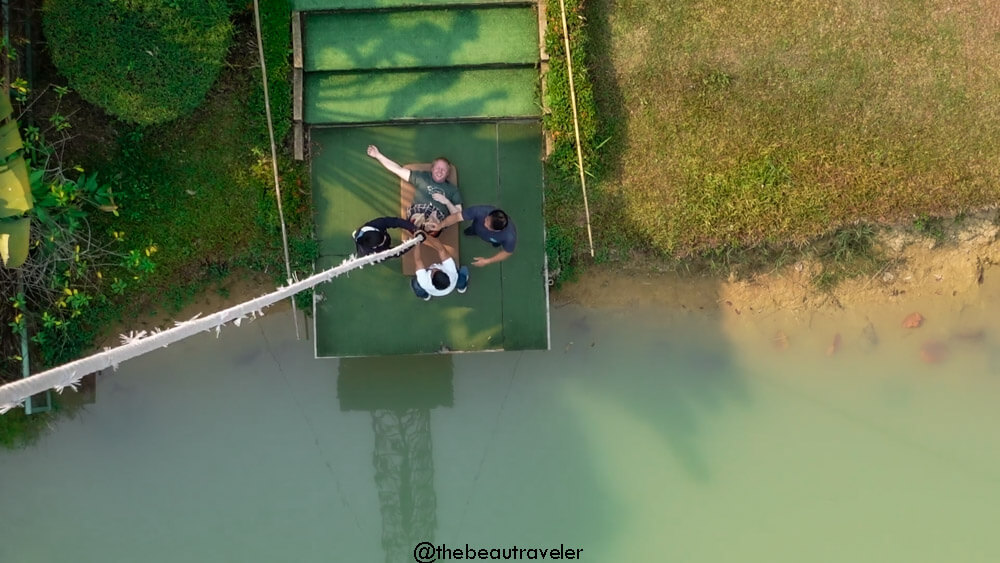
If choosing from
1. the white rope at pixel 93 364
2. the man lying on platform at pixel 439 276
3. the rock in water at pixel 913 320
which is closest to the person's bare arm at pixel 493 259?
the man lying on platform at pixel 439 276

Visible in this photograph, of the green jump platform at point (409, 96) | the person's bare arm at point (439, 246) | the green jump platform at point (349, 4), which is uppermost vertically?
the green jump platform at point (349, 4)

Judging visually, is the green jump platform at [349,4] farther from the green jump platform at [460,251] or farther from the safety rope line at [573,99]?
the green jump platform at [460,251]

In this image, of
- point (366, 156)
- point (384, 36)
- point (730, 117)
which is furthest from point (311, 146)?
point (730, 117)

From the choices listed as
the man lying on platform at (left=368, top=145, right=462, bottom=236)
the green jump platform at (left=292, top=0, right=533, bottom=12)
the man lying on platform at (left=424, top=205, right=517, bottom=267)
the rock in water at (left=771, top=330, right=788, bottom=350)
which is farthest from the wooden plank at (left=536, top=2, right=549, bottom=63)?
the rock in water at (left=771, top=330, right=788, bottom=350)

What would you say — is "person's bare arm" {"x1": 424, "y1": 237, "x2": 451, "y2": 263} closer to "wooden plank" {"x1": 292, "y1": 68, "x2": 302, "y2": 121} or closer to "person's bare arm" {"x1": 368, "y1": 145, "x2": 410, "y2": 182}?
"person's bare arm" {"x1": 368, "y1": 145, "x2": 410, "y2": 182}

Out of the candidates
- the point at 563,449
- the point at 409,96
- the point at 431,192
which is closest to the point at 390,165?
the point at 431,192

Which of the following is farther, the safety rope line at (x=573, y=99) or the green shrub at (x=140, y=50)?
the safety rope line at (x=573, y=99)

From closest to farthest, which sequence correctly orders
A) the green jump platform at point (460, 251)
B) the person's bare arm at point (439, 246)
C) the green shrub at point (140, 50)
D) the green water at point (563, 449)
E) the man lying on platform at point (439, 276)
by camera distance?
the green shrub at point (140, 50)
the man lying on platform at point (439, 276)
the person's bare arm at point (439, 246)
the green jump platform at point (460, 251)
the green water at point (563, 449)
